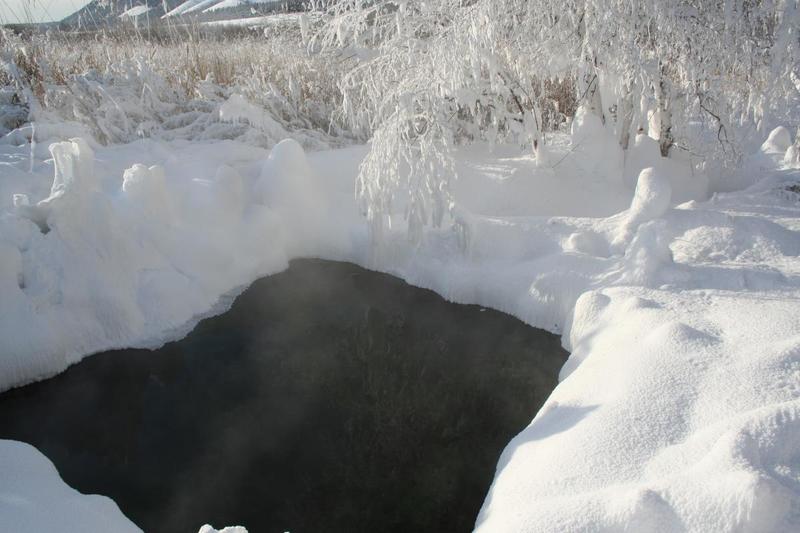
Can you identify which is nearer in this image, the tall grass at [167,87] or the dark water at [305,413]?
the dark water at [305,413]

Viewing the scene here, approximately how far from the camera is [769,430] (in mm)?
1979

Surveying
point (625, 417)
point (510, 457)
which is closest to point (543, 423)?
point (510, 457)

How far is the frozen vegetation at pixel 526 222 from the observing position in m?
2.25

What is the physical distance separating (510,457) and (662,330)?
3.03 feet

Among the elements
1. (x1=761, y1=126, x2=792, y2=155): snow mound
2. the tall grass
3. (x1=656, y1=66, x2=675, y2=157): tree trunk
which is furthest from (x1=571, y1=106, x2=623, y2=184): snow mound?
the tall grass

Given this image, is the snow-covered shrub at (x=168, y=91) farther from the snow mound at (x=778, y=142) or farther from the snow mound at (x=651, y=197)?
the snow mound at (x=778, y=142)

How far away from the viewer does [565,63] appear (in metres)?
4.80

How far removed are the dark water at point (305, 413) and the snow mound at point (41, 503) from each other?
34cm

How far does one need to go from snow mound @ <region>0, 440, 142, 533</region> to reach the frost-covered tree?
2481 mm

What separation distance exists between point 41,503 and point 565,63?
436 centimetres

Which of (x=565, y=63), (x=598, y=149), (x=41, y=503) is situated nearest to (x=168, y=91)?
(x=565, y=63)

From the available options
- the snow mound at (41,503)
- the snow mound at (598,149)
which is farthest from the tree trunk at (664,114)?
the snow mound at (41,503)

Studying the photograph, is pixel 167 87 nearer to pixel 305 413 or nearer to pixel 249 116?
pixel 249 116

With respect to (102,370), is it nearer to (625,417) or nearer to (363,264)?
(363,264)
